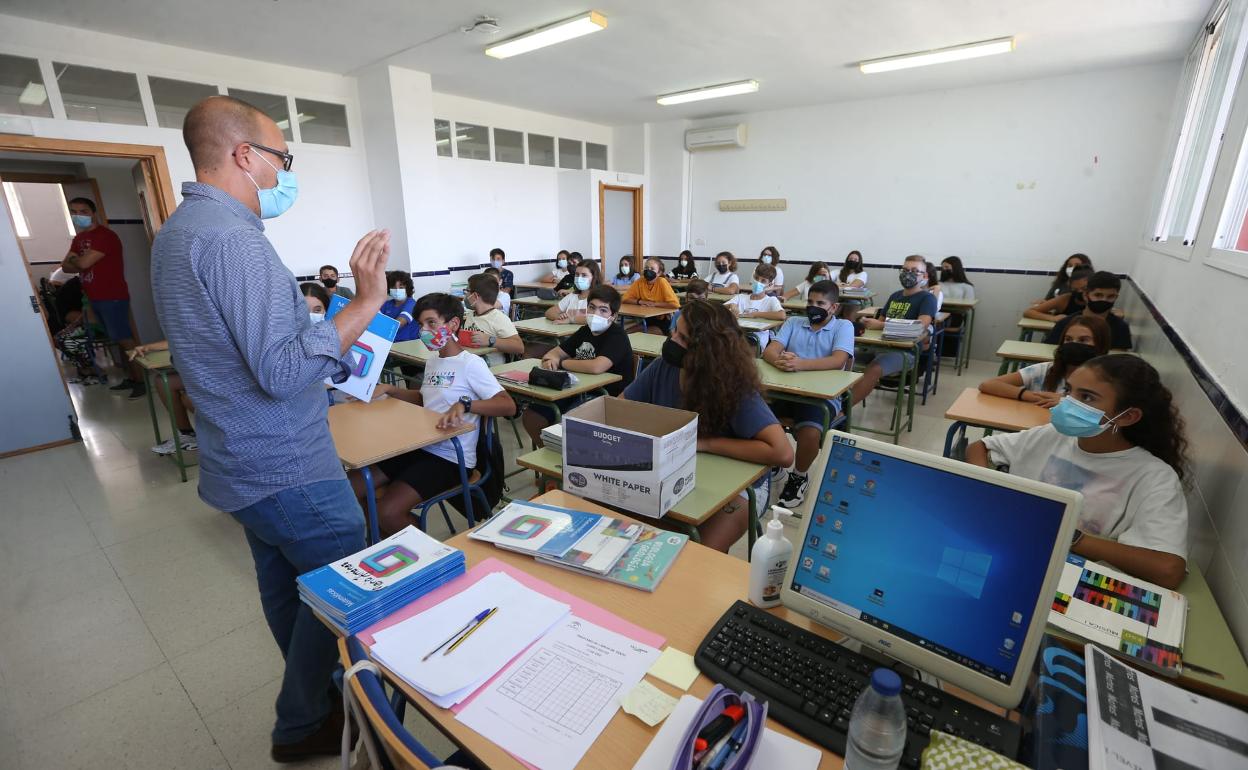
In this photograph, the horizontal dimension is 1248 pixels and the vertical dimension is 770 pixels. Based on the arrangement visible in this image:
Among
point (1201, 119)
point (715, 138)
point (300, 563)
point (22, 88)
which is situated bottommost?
point (300, 563)

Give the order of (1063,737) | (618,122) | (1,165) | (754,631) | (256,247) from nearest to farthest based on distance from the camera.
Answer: (1063,737), (754,631), (256,247), (1,165), (618,122)

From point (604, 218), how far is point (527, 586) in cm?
895

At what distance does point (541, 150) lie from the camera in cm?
870

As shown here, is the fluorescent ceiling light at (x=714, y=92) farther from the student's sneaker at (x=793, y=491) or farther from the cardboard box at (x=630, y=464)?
the cardboard box at (x=630, y=464)

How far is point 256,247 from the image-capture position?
1.26m

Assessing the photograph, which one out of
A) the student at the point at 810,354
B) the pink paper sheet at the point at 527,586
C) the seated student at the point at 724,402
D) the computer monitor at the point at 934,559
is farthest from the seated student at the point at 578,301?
the computer monitor at the point at 934,559

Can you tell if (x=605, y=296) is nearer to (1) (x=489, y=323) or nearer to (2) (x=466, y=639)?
(1) (x=489, y=323)

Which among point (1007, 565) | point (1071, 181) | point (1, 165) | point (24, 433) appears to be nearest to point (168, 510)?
point (24, 433)

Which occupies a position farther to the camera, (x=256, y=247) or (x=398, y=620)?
(x=256, y=247)

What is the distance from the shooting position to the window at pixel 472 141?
7535 millimetres

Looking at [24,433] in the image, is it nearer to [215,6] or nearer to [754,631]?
[215,6]

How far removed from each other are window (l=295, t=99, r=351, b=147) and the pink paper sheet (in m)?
6.59

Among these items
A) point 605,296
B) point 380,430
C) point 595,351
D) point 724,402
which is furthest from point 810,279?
point 380,430

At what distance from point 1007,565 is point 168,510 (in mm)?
4222
